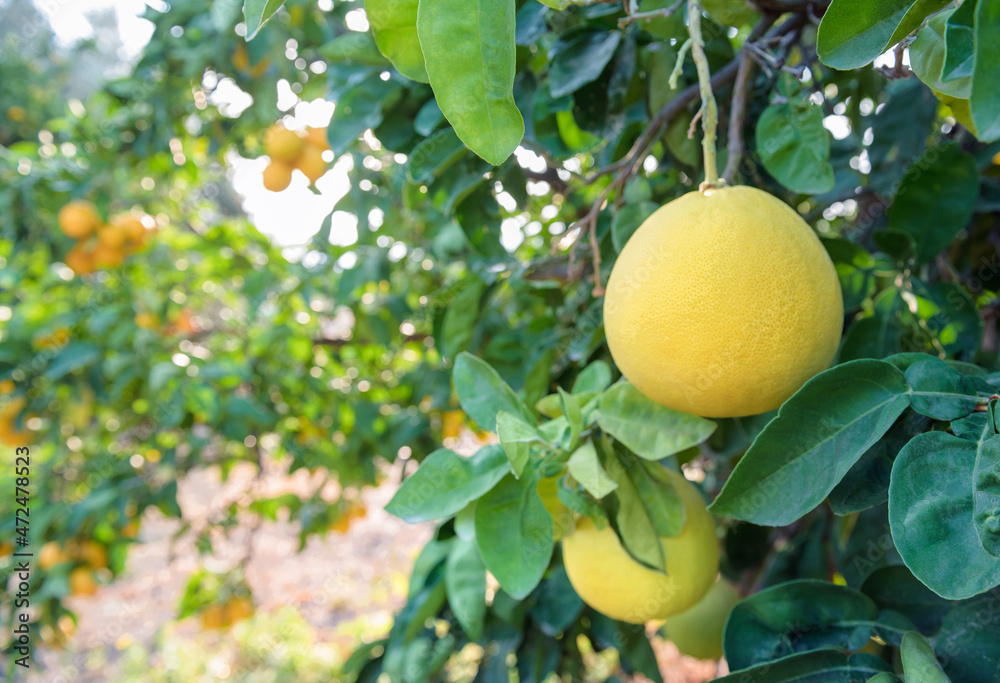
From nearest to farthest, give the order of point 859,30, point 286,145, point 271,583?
point 859,30
point 286,145
point 271,583

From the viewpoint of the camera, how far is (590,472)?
49cm

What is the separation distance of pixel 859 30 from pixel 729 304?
19 cm

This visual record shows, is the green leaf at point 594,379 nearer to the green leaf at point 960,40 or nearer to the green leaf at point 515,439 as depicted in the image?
the green leaf at point 515,439

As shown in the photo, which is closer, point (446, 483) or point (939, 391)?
point (939, 391)

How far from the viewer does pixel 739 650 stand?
0.58m

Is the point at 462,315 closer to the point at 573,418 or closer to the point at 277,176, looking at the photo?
the point at 573,418

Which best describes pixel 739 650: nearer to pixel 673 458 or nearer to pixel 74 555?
pixel 673 458

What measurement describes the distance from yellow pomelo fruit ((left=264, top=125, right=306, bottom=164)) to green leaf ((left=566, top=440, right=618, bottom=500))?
1.21 metres

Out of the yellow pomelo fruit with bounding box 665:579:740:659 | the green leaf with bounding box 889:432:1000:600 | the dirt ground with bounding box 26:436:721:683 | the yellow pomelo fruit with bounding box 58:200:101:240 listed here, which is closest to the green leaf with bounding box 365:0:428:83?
the green leaf with bounding box 889:432:1000:600

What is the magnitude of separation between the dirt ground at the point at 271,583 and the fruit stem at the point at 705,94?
2.51 m

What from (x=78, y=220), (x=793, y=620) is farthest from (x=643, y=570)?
(x=78, y=220)

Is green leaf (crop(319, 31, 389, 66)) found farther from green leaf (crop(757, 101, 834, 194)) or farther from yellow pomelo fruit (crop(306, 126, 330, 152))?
yellow pomelo fruit (crop(306, 126, 330, 152))

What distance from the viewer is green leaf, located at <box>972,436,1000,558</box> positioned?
13.9 inches

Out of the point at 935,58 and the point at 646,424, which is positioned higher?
the point at 935,58
